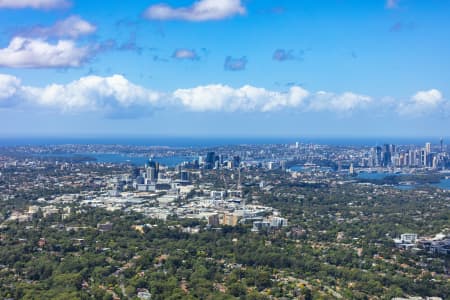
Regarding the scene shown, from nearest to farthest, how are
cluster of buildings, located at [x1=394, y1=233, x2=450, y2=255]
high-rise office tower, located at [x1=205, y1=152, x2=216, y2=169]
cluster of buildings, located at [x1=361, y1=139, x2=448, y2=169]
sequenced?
cluster of buildings, located at [x1=394, y1=233, x2=450, y2=255] → high-rise office tower, located at [x1=205, y1=152, x2=216, y2=169] → cluster of buildings, located at [x1=361, y1=139, x2=448, y2=169]

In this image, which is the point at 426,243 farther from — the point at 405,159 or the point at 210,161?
the point at 405,159

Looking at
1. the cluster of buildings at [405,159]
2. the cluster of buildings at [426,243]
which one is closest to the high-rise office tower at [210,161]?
the cluster of buildings at [405,159]

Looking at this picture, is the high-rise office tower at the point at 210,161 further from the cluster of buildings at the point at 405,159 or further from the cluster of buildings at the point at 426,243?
the cluster of buildings at the point at 426,243

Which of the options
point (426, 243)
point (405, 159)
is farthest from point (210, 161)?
point (426, 243)

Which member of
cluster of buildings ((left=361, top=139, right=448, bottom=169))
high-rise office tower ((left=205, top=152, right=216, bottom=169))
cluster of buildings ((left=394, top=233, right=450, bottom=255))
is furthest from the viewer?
cluster of buildings ((left=361, top=139, right=448, bottom=169))

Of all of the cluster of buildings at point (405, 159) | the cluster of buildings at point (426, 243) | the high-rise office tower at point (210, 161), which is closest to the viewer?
the cluster of buildings at point (426, 243)

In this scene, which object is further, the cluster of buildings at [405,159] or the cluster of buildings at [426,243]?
the cluster of buildings at [405,159]

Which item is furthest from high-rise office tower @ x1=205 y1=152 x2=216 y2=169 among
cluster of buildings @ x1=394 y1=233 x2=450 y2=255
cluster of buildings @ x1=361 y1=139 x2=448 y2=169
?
cluster of buildings @ x1=394 y1=233 x2=450 y2=255

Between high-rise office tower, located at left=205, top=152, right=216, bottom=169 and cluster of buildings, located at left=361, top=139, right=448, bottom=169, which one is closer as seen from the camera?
high-rise office tower, located at left=205, top=152, right=216, bottom=169

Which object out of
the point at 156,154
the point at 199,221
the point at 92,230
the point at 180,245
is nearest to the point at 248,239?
the point at 180,245

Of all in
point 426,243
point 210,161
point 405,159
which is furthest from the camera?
point 405,159

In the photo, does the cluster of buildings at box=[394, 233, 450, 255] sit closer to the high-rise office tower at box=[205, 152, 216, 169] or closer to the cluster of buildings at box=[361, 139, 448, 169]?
the high-rise office tower at box=[205, 152, 216, 169]

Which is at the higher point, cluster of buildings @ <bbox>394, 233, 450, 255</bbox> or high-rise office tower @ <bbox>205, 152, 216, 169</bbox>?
high-rise office tower @ <bbox>205, 152, 216, 169</bbox>
